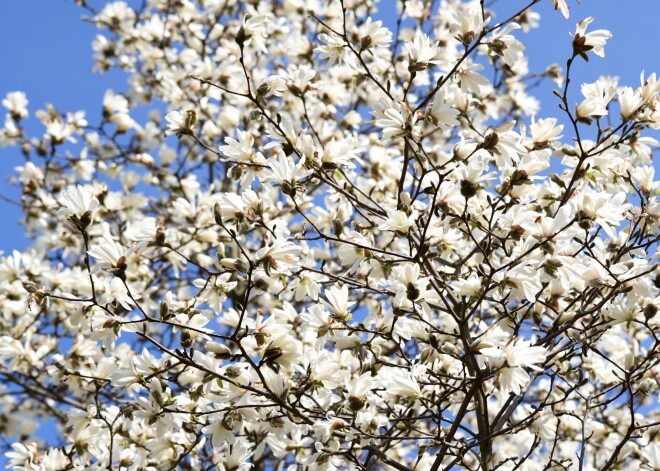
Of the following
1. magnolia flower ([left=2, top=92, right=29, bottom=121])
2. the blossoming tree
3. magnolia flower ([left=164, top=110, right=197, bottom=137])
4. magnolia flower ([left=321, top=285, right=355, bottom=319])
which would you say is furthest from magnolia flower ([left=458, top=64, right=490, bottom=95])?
magnolia flower ([left=2, top=92, right=29, bottom=121])

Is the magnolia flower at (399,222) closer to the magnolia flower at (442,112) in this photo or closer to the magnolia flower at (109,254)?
the magnolia flower at (442,112)

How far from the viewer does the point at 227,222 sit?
7.13 ft

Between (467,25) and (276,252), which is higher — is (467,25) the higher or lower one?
the higher one

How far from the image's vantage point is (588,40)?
6.79ft

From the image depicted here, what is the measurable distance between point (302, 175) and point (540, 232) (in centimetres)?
72

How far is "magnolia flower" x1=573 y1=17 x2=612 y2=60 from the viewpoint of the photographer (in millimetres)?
2057

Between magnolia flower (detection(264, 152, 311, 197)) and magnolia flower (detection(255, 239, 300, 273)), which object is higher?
magnolia flower (detection(264, 152, 311, 197))

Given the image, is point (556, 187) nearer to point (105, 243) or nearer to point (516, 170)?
point (516, 170)

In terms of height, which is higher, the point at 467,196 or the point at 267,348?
the point at 467,196

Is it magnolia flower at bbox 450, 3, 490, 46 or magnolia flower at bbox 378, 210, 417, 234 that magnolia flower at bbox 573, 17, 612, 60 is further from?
magnolia flower at bbox 378, 210, 417, 234

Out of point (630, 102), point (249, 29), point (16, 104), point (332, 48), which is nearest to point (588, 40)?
point (630, 102)

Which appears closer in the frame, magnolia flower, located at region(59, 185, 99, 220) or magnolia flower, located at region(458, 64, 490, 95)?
magnolia flower, located at region(59, 185, 99, 220)

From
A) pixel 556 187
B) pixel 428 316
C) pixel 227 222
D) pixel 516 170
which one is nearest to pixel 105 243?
pixel 227 222

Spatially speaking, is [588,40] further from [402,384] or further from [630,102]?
[402,384]
